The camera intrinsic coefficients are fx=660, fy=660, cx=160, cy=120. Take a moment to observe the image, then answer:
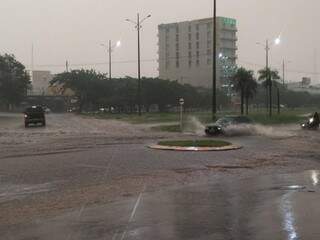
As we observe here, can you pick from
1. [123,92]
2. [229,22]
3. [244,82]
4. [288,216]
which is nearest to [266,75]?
[244,82]

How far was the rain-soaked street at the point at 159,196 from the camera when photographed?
10.1 metres

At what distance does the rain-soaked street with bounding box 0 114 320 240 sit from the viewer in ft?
33.3

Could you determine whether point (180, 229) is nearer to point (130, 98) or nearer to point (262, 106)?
point (130, 98)

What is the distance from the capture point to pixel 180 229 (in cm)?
1010

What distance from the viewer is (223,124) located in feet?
137

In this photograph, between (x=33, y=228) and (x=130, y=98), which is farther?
(x=130, y=98)

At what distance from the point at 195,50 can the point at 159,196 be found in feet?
473

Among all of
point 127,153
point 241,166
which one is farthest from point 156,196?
point 127,153

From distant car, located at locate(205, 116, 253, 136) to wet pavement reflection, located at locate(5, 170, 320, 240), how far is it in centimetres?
2539

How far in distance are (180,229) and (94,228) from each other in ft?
4.54

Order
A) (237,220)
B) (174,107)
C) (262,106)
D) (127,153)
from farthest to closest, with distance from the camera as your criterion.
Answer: (262,106)
(174,107)
(127,153)
(237,220)

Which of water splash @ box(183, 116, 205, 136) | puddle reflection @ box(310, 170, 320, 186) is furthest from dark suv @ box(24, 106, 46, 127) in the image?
puddle reflection @ box(310, 170, 320, 186)

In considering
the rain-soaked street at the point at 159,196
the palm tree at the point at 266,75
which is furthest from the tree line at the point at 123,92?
the rain-soaked street at the point at 159,196

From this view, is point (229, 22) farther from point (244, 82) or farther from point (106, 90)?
point (244, 82)
